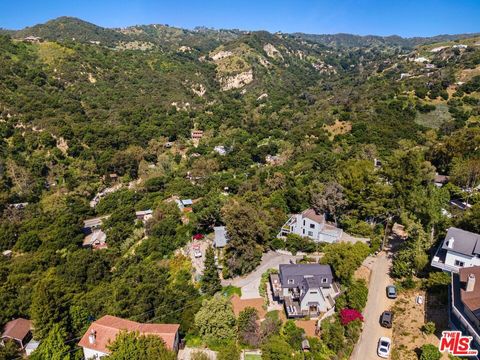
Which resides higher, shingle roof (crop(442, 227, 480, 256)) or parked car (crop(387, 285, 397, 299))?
shingle roof (crop(442, 227, 480, 256))

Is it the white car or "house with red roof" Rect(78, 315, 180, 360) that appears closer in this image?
the white car

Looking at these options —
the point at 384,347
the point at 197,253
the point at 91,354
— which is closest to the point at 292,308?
the point at 384,347

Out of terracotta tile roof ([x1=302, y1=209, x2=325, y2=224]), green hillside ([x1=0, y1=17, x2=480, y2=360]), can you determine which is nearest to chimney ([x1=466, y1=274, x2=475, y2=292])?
green hillside ([x1=0, y1=17, x2=480, y2=360])

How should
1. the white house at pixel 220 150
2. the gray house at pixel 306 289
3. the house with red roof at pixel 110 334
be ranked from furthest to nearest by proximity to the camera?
the white house at pixel 220 150 < the gray house at pixel 306 289 < the house with red roof at pixel 110 334

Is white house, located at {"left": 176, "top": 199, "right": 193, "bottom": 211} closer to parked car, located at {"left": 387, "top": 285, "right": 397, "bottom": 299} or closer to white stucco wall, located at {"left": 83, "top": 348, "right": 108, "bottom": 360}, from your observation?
white stucco wall, located at {"left": 83, "top": 348, "right": 108, "bottom": 360}

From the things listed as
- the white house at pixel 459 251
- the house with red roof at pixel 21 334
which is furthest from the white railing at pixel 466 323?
the house with red roof at pixel 21 334

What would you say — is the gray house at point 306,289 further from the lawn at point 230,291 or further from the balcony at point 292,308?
the lawn at point 230,291

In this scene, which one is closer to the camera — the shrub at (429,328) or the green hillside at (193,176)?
the shrub at (429,328)

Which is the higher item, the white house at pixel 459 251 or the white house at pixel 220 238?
the white house at pixel 459 251
